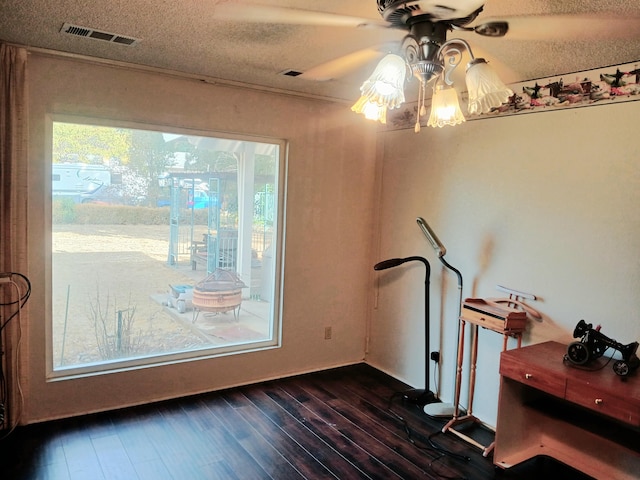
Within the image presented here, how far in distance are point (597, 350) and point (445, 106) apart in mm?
1609

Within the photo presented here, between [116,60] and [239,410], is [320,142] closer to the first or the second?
[116,60]

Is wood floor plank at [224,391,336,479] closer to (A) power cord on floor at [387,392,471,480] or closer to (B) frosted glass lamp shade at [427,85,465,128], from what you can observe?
(A) power cord on floor at [387,392,471,480]

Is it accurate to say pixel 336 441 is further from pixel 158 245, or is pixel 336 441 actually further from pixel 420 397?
pixel 158 245

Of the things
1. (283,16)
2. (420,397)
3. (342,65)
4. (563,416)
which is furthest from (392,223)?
(283,16)

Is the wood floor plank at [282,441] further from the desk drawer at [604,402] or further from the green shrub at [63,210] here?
the green shrub at [63,210]

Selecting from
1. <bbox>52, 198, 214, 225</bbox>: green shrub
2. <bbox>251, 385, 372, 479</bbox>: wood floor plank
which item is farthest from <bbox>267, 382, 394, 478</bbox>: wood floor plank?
<bbox>52, 198, 214, 225</bbox>: green shrub

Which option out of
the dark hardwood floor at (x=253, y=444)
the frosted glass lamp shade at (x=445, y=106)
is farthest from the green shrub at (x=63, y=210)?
the frosted glass lamp shade at (x=445, y=106)

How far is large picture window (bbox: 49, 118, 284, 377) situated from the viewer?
3277 mm

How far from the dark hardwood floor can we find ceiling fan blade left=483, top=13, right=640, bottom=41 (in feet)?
7.93

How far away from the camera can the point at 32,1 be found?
2.16m

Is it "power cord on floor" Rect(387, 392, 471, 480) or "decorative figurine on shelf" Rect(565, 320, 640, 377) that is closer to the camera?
"decorative figurine on shelf" Rect(565, 320, 640, 377)

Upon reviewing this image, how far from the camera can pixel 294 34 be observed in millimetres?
2424

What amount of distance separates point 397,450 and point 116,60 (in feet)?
10.3

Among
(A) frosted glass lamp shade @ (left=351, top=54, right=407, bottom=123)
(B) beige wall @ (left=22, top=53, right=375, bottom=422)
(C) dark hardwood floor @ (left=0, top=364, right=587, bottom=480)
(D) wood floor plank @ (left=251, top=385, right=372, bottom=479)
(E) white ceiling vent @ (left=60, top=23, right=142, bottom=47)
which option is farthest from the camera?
(B) beige wall @ (left=22, top=53, right=375, bottom=422)
